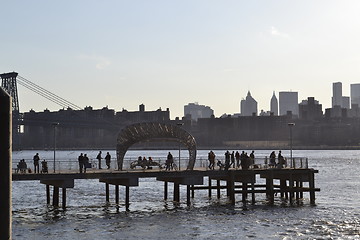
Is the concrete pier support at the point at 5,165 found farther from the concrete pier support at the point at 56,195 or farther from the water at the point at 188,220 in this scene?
the concrete pier support at the point at 56,195

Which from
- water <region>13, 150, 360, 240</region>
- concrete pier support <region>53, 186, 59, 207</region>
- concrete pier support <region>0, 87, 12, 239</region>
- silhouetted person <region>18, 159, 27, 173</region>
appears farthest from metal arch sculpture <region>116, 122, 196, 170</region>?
concrete pier support <region>0, 87, 12, 239</region>

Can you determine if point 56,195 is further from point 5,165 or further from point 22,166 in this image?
point 5,165

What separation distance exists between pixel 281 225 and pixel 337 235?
Answer: 4140mm

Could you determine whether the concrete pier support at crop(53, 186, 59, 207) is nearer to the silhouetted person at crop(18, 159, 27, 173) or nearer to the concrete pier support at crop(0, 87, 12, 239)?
the silhouetted person at crop(18, 159, 27, 173)

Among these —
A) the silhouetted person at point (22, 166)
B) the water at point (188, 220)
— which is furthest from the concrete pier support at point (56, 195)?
the silhouetted person at point (22, 166)

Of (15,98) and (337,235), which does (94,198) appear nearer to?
(337,235)

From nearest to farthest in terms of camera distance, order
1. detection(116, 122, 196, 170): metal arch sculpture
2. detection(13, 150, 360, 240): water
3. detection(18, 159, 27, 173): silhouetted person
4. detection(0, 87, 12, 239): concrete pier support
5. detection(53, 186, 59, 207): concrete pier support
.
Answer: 1. detection(0, 87, 12, 239): concrete pier support
2. detection(13, 150, 360, 240): water
3. detection(18, 159, 27, 173): silhouetted person
4. detection(53, 186, 59, 207): concrete pier support
5. detection(116, 122, 196, 170): metal arch sculpture

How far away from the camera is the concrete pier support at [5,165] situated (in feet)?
19.9

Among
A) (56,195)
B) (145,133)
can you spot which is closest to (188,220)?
(145,133)

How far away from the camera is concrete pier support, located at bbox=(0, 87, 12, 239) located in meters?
6.07

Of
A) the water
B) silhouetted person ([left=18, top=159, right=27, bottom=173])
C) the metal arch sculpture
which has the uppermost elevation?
the metal arch sculpture

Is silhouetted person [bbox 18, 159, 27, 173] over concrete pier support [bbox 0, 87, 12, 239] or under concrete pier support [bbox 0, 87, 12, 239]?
under

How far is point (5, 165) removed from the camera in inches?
239

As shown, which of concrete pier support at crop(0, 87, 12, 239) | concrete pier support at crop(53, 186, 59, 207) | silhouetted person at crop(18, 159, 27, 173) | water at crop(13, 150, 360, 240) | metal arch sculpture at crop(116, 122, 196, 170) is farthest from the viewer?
metal arch sculpture at crop(116, 122, 196, 170)
